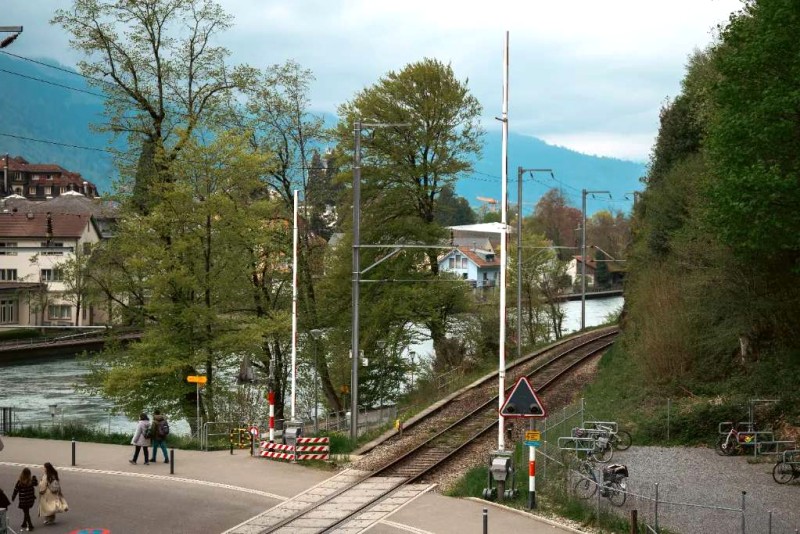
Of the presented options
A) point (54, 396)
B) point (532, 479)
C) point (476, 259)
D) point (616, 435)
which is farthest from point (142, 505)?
point (476, 259)

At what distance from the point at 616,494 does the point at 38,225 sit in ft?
311

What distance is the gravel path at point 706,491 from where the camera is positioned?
64.1ft

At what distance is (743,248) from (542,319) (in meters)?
50.4

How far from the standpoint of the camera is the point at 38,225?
344 feet

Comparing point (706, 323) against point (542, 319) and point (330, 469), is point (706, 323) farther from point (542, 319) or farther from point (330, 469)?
point (542, 319)

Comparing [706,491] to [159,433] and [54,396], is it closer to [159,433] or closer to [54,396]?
[159,433]

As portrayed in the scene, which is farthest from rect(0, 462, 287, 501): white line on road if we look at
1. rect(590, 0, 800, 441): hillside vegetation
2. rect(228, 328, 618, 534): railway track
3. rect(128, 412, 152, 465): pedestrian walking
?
rect(590, 0, 800, 441): hillside vegetation

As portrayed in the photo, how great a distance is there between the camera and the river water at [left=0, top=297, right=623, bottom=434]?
50.8 meters

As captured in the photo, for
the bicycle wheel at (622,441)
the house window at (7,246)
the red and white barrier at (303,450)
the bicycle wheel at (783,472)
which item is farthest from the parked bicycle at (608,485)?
the house window at (7,246)

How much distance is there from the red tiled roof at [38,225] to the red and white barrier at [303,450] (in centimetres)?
8427

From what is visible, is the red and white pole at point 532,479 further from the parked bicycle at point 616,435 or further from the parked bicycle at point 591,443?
the parked bicycle at point 616,435

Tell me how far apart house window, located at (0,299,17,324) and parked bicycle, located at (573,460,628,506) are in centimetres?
8803

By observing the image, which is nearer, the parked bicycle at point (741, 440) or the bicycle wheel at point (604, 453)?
the bicycle wheel at point (604, 453)

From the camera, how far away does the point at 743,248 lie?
94.2 feet
